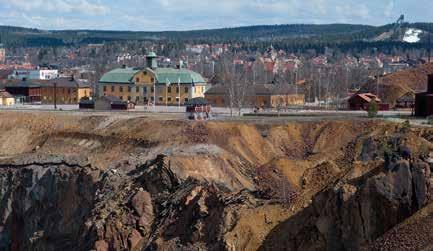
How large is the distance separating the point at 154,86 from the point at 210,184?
60.0 metres

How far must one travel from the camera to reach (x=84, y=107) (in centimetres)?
9225

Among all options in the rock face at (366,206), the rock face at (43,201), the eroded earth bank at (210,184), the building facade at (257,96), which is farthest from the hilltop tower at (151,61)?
the rock face at (366,206)

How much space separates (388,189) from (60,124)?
41.0m

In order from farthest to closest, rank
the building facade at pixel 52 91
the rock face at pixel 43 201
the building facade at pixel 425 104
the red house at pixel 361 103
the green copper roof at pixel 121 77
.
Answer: the building facade at pixel 52 91 < the green copper roof at pixel 121 77 < the red house at pixel 361 103 < the building facade at pixel 425 104 < the rock face at pixel 43 201

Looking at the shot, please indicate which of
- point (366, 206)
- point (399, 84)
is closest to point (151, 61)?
point (399, 84)

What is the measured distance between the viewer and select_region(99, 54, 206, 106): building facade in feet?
354

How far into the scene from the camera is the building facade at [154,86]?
107812 mm

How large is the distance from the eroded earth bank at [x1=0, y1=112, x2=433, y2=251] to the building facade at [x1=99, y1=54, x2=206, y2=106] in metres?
33.5

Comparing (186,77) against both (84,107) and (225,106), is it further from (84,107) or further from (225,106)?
(84,107)

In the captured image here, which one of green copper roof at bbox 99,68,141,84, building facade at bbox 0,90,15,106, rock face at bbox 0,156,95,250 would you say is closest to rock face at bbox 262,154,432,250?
rock face at bbox 0,156,95,250

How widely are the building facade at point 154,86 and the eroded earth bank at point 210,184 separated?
33.5 meters

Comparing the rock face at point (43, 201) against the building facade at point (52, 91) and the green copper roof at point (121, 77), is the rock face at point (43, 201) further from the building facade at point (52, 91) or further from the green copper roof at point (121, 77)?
the building facade at point (52, 91)

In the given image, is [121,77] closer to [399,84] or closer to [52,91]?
[52,91]

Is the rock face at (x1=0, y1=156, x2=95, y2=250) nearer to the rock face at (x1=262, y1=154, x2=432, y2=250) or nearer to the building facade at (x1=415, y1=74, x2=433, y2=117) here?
the rock face at (x1=262, y1=154, x2=432, y2=250)
